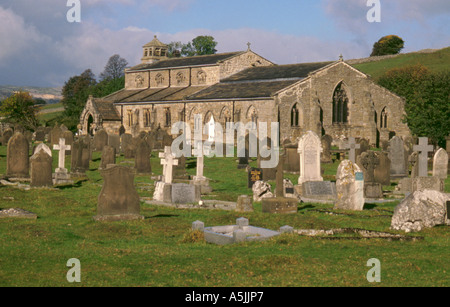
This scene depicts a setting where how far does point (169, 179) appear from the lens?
21469mm

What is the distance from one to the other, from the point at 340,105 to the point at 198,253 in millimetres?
43651

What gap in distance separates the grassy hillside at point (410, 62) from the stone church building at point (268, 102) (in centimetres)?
3025

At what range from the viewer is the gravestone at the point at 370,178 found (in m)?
21.7

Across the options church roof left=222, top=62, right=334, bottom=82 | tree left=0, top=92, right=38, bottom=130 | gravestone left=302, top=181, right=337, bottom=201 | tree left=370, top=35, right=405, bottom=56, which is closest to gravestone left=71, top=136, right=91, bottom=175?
gravestone left=302, top=181, right=337, bottom=201

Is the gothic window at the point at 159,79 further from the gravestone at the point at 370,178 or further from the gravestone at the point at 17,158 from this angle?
the gravestone at the point at 370,178

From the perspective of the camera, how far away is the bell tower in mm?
77625

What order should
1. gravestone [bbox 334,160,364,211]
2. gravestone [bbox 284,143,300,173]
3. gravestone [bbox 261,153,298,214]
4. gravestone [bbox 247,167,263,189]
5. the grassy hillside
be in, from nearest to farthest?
gravestone [bbox 261,153,298,214], gravestone [bbox 334,160,364,211], gravestone [bbox 247,167,263,189], gravestone [bbox 284,143,300,173], the grassy hillside

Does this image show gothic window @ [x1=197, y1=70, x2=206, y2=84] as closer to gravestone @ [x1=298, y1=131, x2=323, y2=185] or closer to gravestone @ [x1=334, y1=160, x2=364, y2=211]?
gravestone @ [x1=298, y1=131, x2=323, y2=185]

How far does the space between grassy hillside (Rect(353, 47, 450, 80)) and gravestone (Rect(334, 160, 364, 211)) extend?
6844cm

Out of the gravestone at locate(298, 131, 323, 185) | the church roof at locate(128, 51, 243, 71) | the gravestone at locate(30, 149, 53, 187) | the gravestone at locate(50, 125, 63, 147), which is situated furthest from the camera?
the church roof at locate(128, 51, 243, 71)

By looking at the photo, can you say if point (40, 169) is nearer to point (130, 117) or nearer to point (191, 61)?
point (130, 117)

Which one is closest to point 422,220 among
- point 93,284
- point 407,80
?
point 93,284

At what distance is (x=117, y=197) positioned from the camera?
16.1 meters
